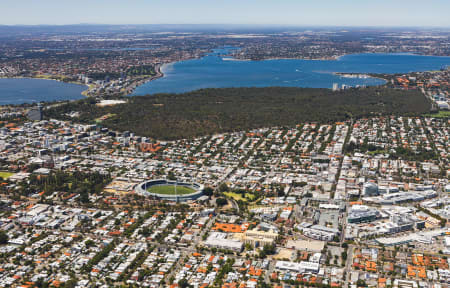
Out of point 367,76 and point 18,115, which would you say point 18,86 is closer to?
point 18,115

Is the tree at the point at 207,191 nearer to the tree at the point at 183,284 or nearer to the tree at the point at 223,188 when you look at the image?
the tree at the point at 223,188

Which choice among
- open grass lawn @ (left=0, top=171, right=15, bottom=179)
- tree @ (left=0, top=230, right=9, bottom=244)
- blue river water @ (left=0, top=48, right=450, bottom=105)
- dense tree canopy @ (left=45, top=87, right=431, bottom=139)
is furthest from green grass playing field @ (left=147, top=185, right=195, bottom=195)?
blue river water @ (left=0, top=48, right=450, bottom=105)

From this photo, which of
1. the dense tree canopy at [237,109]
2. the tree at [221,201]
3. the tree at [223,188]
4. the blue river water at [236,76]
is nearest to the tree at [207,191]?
the tree at [223,188]

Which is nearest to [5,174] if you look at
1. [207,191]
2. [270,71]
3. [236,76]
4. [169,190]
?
[169,190]

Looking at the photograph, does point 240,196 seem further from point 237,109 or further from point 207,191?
point 237,109

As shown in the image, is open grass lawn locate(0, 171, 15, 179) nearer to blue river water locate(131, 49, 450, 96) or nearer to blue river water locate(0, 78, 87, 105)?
blue river water locate(0, 78, 87, 105)
